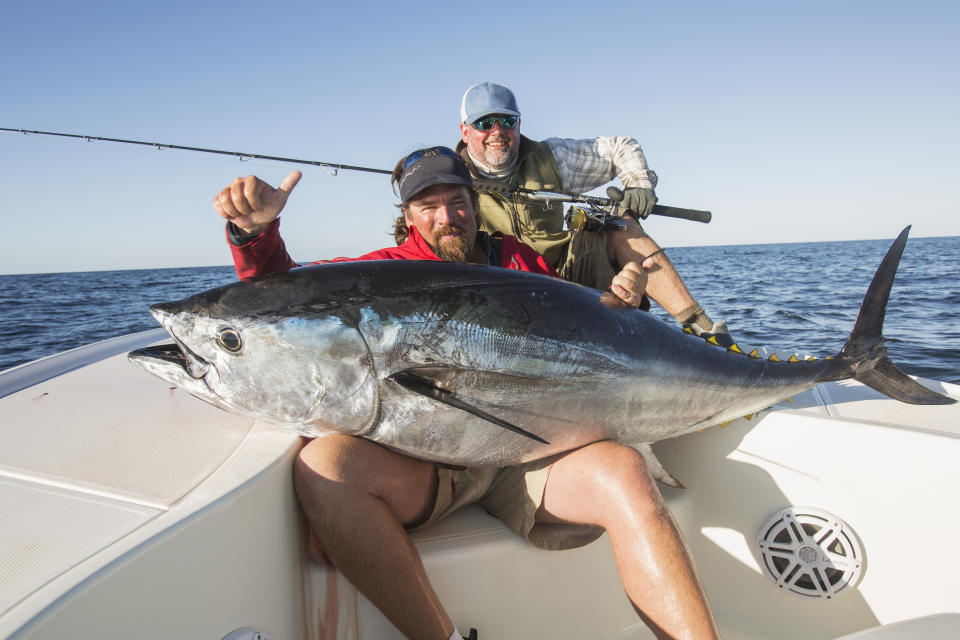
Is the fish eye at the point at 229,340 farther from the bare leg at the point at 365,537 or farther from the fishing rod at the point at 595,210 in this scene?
the fishing rod at the point at 595,210

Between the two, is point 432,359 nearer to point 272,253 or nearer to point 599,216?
point 272,253

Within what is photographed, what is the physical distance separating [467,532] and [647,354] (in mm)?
862

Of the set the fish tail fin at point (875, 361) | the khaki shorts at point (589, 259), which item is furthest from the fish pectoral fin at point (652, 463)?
the khaki shorts at point (589, 259)

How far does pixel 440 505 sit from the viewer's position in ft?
5.72

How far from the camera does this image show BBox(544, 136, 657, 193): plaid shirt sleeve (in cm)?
361

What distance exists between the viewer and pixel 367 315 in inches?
58.7

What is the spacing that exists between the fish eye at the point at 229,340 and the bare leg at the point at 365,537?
350 millimetres

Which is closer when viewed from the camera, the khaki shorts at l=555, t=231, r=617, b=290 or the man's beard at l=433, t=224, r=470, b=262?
the man's beard at l=433, t=224, r=470, b=262

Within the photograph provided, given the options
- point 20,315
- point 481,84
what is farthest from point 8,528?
point 20,315

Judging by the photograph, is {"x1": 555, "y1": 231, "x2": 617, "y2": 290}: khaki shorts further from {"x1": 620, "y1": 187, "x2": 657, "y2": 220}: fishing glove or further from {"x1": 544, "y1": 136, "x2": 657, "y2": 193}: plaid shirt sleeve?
{"x1": 544, "y1": 136, "x2": 657, "y2": 193}: plaid shirt sleeve

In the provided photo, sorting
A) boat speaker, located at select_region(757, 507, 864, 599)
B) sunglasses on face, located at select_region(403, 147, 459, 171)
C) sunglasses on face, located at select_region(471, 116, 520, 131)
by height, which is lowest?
boat speaker, located at select_region(757, 507, 864, 599)

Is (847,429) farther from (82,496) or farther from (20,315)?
(20,315)

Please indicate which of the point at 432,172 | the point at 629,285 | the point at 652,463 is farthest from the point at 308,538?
the point at 432,172

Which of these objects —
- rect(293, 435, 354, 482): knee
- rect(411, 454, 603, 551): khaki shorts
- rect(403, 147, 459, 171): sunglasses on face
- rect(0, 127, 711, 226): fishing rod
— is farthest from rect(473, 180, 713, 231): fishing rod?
rect(293, 435, 354, 482): knee
